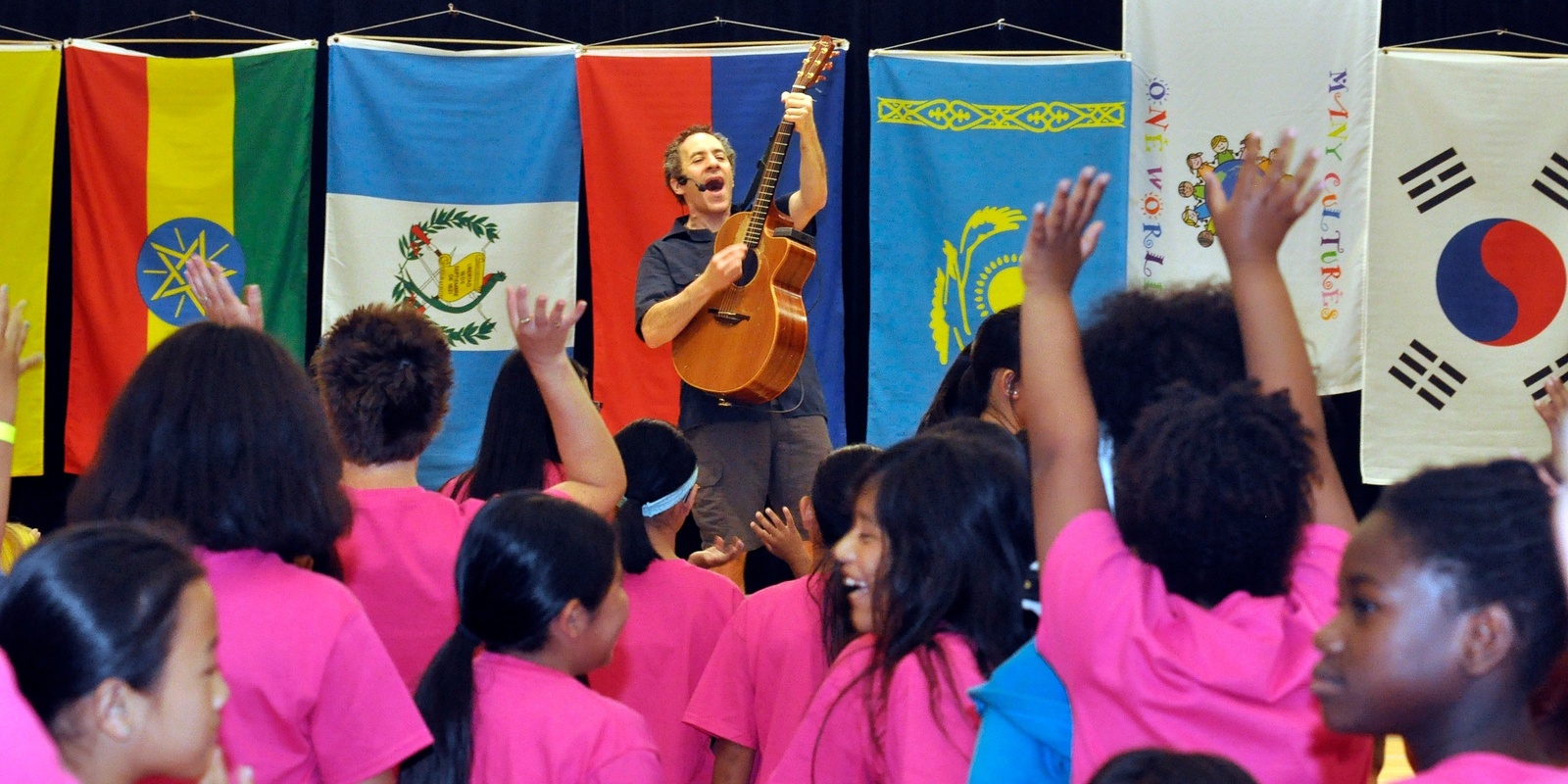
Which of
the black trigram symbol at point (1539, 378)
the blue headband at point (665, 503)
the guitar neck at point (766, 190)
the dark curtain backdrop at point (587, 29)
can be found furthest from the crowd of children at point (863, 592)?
the black trigram symbol at point (1539, 378)

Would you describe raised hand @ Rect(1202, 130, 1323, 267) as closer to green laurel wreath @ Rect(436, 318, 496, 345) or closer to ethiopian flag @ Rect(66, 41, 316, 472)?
green laurel wreath @ Rect(436, 318, 496, 345)

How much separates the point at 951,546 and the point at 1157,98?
3.96m

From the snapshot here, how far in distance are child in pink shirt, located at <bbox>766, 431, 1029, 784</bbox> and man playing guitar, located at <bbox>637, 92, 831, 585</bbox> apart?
8.83 ft

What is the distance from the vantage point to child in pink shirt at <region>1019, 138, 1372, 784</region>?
1.22 metres

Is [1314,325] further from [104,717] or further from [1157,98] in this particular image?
[104,717]

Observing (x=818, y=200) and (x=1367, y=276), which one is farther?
(x=1367, y=276)

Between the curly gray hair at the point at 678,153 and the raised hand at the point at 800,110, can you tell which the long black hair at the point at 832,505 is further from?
the curly gray hair at the point at 678,153

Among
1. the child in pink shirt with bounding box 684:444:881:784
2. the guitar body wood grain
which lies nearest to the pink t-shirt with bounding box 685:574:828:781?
the child in pink shirt with bounding box 684:444:881:784

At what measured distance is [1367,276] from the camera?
5246 millimetres

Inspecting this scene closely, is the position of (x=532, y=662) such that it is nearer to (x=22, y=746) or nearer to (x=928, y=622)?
(x=928, y=622)

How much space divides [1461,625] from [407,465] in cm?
151

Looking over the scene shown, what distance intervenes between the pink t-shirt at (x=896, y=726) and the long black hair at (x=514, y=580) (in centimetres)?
34

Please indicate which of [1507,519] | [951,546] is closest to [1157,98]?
[951,546]

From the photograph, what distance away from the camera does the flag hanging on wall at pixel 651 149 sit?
5.02 metres
